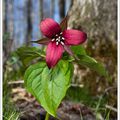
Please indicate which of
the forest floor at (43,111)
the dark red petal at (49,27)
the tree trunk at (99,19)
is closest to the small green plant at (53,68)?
the dark red petal at (49,27)

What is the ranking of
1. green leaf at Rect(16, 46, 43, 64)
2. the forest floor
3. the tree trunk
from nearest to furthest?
green leaf at Rect(16, 46, 43, 64) → the forest floor → the tree trunk

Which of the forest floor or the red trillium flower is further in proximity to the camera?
the forest floor

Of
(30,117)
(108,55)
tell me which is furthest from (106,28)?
(30,117)

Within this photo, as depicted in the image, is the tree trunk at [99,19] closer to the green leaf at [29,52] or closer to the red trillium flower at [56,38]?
the green leaf at [29,52]

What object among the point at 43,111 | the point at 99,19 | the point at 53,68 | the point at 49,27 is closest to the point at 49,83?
the point at 53,68

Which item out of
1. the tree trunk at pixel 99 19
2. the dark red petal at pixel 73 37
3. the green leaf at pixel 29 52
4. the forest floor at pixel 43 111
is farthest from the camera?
the tree trunk at pixel 99 19

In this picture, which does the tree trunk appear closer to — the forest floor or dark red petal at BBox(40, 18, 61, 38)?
the forest floor

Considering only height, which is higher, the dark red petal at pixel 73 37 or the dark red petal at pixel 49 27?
the dark red petal at pixel 49 27

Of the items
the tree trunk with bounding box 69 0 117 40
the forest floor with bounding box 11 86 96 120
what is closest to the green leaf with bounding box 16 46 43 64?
the forest floor with bounding box 11 86 96 120

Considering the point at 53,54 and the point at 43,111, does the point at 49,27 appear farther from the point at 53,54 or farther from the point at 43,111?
the point at 43,111
